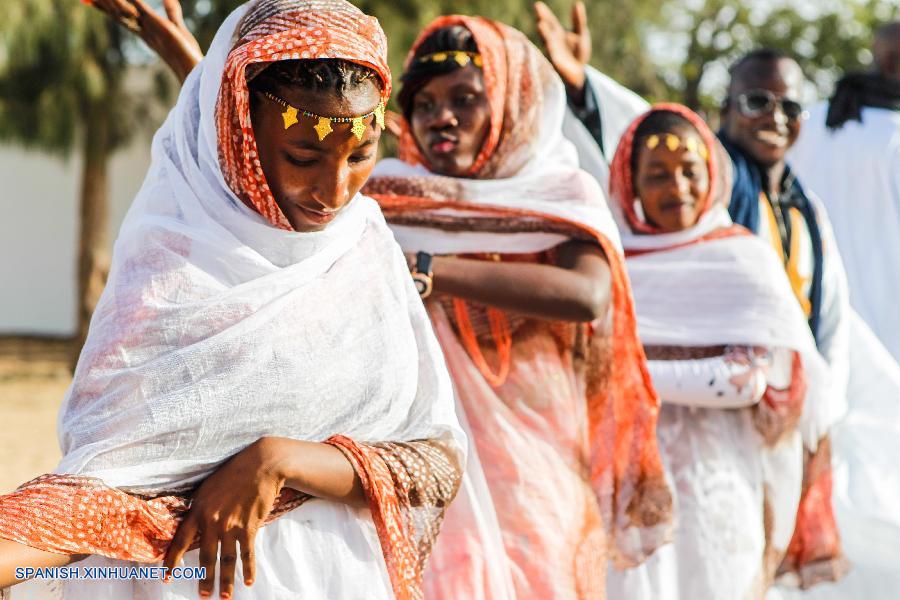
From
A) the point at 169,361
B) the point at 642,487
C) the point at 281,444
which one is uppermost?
the point at 169,361

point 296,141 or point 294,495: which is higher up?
point 296,141

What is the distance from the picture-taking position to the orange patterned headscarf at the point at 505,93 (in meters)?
3.17

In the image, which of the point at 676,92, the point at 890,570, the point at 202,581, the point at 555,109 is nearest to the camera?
the point at 202,581

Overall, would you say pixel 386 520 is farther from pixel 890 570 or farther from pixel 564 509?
pixel 890 570

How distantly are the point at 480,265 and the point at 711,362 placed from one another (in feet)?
3.71

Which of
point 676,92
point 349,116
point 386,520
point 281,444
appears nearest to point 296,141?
point 349,116

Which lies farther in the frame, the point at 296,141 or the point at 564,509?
the point at 564,509

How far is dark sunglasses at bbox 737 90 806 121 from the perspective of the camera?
4.62m

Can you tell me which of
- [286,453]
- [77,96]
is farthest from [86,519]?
[77,96]

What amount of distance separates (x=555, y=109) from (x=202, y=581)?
1846 millimetres

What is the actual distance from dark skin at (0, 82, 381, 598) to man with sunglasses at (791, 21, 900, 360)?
434 cm

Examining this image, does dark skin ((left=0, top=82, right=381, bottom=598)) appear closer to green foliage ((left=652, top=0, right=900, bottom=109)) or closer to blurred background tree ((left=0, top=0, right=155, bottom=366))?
blurred background tree ((left=0, top=0, right=155, bottom=366))

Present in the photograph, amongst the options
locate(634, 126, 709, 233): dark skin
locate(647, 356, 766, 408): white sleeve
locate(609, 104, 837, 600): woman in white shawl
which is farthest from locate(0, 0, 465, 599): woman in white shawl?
locate(634, 126, 709, 233): dark skin

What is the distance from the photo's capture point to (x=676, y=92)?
68.5ft
